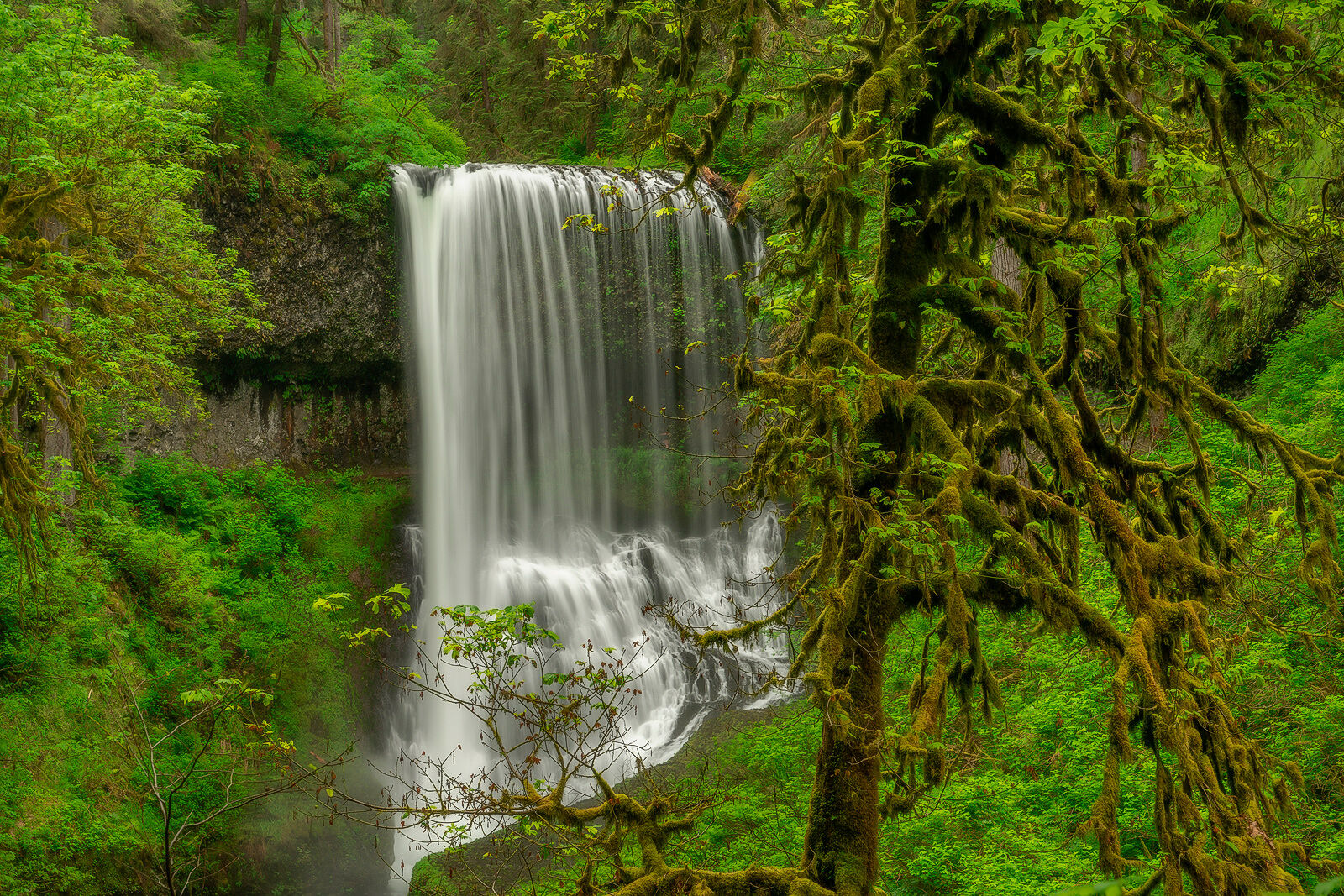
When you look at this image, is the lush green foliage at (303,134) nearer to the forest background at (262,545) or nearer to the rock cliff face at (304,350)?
the forest background at (262,545)

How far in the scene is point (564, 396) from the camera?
17000mm

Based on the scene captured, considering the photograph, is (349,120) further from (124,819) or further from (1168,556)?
(1168,556)

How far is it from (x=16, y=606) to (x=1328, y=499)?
38.2ft

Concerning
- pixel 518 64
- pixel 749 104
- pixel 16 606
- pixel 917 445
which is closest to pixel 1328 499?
pixel 917 445

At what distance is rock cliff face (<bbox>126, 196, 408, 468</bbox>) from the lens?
15.1m

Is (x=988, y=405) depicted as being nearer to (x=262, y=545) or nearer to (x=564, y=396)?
(x=262, y=545)

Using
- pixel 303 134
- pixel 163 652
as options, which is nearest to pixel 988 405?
pixel 163 652

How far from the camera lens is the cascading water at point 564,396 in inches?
605

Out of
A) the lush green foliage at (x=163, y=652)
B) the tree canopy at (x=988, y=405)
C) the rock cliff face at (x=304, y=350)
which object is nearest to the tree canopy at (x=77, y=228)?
the lush green foliage at (x=163, y=652)

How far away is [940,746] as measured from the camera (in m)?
2.74

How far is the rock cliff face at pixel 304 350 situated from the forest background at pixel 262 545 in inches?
11.8


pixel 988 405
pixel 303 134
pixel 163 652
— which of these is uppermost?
pixel 303 134

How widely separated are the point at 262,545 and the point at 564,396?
6.07m

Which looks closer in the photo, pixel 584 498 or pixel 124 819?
pixel 124 819
